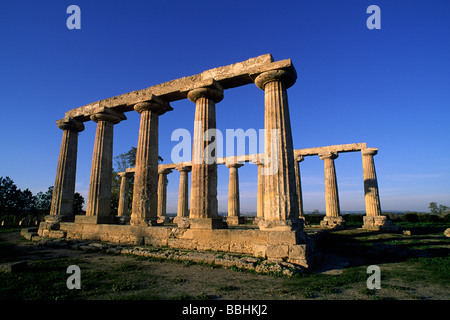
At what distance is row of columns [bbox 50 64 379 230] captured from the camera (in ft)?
29.0

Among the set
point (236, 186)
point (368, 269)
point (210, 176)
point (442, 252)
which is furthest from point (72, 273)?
point (236, 186)

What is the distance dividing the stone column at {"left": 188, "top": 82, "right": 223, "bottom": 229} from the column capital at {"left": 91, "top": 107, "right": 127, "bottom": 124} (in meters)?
5.82

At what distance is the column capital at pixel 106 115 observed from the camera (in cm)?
1382

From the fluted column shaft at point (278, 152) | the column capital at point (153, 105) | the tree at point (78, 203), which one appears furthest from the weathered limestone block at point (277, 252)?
the tree at point (78, 203)

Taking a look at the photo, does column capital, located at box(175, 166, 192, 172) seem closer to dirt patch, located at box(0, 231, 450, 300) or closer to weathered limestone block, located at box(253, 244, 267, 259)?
dirt patch, located at box(0, 231, 450, 300)

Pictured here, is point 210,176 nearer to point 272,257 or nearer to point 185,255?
point 185,255

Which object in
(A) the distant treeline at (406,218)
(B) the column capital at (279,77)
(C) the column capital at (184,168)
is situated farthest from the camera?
(A) the distant treeline at (406,218)

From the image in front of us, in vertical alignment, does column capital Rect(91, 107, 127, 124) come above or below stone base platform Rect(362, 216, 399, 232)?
above

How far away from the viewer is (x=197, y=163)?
10.7 meters

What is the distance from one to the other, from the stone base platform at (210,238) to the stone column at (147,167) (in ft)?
2.69

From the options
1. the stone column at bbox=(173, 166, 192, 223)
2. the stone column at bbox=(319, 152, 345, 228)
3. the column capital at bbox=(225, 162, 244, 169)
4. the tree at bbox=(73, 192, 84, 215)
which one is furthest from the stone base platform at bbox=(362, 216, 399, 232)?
the tree at bbox=(73, 192, 84, 215)
